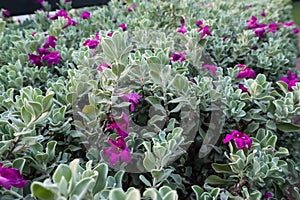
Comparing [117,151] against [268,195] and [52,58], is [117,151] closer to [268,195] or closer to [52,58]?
[268,195]

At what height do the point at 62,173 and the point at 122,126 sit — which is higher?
the point at 62,173

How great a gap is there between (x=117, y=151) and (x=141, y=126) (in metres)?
0.26

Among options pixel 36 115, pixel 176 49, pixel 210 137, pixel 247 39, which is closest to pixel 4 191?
pixel 36 115

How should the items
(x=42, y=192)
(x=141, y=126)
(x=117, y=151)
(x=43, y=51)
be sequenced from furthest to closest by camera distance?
(x=43, y=51) → (x=141, y=126) → (x=117, y=151) → (x=42, y=192)

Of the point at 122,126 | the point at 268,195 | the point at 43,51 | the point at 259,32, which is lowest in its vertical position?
the point at 268,195

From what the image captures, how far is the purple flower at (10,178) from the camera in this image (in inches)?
34.4

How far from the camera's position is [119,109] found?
51.3 inches

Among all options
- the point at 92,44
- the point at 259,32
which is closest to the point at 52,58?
the point at 92,44

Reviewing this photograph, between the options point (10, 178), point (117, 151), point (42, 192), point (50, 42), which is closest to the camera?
point (42, 192)

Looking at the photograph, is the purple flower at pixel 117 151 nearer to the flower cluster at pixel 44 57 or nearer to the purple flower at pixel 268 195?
the purple flower at pixel 268 195

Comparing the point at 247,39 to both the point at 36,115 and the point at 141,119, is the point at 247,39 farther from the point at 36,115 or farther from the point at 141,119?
the point at 36,115

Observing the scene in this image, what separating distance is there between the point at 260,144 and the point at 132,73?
514mm

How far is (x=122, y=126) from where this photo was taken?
1.21 m

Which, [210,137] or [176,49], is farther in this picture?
[176,49]
